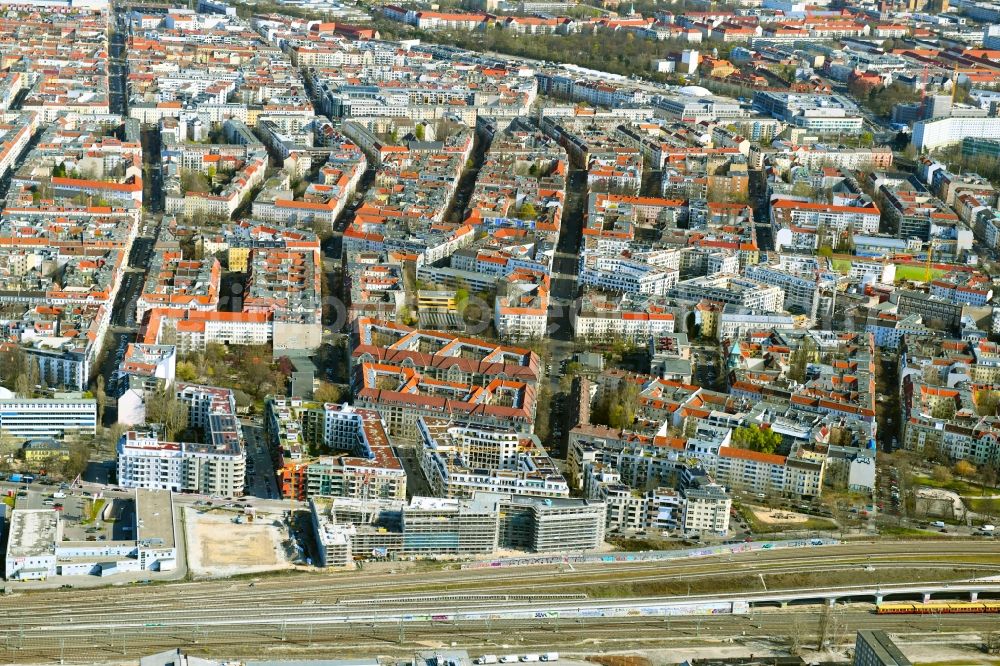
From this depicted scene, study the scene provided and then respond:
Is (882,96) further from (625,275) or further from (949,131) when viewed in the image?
(625,275)

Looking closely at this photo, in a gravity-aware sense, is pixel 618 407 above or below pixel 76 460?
above

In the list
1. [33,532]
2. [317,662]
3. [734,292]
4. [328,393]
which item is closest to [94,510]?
[33,532]

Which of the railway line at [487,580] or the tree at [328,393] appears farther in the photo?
the tree at [328,393]

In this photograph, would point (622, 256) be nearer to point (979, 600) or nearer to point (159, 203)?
point (159, 203)

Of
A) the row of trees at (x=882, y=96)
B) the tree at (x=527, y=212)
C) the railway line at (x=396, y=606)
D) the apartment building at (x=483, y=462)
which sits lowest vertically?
the railway line at (x=396, y=606)

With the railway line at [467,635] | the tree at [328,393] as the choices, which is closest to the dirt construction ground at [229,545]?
the railway line at [467,635]

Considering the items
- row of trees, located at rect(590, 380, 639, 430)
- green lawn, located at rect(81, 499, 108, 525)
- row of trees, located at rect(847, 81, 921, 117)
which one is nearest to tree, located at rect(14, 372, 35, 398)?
green lawn, located at rect(81, 499, 108, 525)

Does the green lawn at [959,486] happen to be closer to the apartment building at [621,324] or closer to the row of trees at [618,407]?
the row of trees at [618,407]
